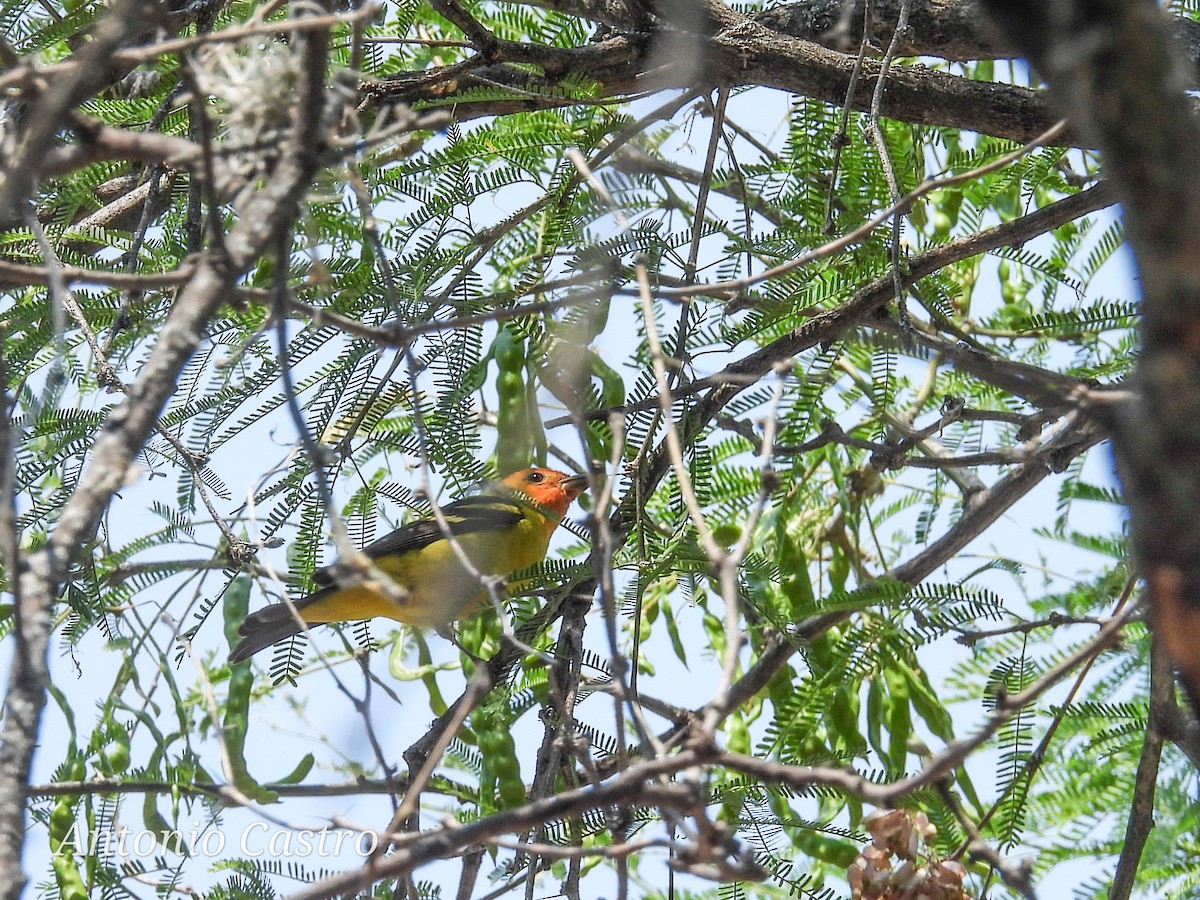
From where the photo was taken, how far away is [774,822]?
270 cm

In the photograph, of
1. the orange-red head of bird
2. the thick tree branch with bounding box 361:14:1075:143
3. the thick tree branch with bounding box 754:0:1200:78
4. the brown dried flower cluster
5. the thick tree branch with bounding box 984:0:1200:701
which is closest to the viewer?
the thick tree branch with bounding box 984:0:1200:701

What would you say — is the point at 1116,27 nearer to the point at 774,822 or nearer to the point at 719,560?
the point at 719,560

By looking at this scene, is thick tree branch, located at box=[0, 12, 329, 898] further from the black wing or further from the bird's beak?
the bird's beak

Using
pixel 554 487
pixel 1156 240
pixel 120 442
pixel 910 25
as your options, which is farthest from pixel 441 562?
pixel 1156 240

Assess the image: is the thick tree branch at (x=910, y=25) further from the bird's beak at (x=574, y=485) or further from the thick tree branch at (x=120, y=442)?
the thick tree branch at (x=120, y=442)

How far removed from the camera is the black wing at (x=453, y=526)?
377 cm

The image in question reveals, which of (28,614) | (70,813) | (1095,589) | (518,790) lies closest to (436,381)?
(518,790)

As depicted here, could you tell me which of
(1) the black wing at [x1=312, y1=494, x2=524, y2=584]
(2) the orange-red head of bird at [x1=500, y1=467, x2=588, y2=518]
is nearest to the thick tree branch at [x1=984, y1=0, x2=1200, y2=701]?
(1) the black wing at [x1=312, y1=494, x2=524, y2=584]

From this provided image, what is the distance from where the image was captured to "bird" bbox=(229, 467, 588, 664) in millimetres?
3684

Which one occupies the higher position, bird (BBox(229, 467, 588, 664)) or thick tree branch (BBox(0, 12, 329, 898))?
bird (BBox(229, 467, 588, 664))

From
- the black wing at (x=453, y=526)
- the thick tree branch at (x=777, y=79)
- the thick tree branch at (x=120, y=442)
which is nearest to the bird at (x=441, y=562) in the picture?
the black wing at (x=453, y=526)

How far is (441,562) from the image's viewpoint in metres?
4.53

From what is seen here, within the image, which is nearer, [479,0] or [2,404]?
[2,404]

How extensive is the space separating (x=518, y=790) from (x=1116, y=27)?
240cm
